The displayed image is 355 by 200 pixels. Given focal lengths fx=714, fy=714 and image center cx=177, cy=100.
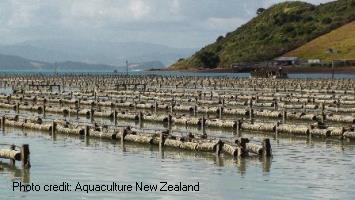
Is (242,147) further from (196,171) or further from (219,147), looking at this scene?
(196,171)

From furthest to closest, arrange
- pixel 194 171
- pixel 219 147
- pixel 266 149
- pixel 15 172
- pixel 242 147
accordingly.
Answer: pixel 219 147 < pixel 266 149 < pixel 242 147 < pixel 194 171 < pixel 15 172

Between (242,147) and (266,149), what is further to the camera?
(266,149)

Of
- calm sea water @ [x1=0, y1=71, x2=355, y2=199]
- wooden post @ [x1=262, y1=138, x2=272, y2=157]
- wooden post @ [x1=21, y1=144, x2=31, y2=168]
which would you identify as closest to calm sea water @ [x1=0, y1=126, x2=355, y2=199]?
calm sea water @ [x1=0, y1=71, x2=355, y2=199]

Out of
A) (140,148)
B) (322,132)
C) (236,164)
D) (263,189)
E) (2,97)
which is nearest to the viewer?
(263,189)

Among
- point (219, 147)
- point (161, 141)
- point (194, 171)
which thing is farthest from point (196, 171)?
point (161, 141)

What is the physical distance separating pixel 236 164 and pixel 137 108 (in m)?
42.0

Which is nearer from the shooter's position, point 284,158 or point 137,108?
point 284,158

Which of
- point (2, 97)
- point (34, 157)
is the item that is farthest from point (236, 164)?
point (2, 97)

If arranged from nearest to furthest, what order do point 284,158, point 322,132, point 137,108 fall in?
point 284,158 → point 322,132 → point 137,108

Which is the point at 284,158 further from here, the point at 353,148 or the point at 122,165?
the point at 122,165

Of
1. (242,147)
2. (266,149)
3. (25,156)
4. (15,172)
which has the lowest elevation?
(15,172)

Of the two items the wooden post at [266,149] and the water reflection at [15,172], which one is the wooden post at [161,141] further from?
the water reflection at [15,172]

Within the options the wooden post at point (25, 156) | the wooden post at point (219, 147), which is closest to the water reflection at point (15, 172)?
the wooden post at point (25, 156)

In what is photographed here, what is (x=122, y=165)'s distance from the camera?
4306 cm
